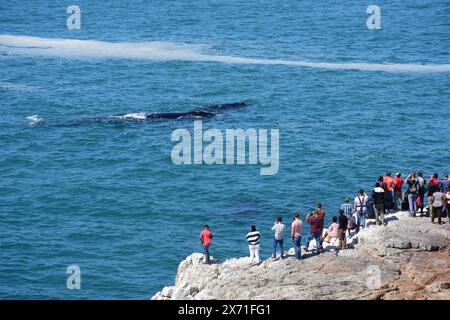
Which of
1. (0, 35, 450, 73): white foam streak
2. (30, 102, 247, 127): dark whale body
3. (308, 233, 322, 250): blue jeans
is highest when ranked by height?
(0, 35, 450, 73): white foam streak

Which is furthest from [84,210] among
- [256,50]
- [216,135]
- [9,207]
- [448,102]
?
[256,50]

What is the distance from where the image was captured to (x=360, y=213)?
52.0 metres

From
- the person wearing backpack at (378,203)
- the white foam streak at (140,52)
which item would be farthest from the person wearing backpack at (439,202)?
the white foam streak at (140,52)

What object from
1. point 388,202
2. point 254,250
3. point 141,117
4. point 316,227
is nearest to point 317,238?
point 316,227

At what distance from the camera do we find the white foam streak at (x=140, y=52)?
344ft

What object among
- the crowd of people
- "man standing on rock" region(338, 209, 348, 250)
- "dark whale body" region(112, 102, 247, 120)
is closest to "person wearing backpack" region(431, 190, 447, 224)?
the crowd of people

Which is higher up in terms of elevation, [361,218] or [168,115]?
[168,115]

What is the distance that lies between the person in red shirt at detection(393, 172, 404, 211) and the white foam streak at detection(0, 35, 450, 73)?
4975cm

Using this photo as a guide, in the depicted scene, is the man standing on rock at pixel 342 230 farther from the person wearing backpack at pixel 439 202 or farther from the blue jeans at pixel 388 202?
the blue jeans at pixel 388 202

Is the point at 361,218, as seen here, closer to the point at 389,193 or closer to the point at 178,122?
the point at 389,193

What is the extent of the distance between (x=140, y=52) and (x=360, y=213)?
62.8m

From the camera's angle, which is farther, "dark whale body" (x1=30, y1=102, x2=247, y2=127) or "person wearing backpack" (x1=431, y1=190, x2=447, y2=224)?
"dark whale body" (x1=30, y1=102, x2=247, y2=127)

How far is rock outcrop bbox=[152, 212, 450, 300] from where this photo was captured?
1735 inches

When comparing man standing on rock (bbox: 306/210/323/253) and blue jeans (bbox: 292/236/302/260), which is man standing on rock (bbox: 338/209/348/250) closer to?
man standing on rock (bbox: 306/210/323/253)
